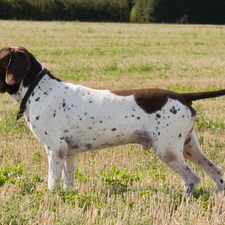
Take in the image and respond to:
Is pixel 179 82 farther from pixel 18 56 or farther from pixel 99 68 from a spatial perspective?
pixel 18 56

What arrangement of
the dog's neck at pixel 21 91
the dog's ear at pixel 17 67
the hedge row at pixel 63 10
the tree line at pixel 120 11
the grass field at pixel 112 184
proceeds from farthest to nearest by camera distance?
the tree line at pixel 120 11 < the hedge row at pixel 63 10 < the dog's neck at pixel 21 91 < the dog's ear at pixel 17 67 < the grass field at pixel 112 184

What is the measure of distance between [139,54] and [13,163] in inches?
709

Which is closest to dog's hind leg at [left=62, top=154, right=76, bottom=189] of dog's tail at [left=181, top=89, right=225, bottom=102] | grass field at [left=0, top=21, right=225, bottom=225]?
grass field at [left=0, top=21, right=225, bottom=225]

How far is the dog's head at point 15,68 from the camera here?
19.9 ft

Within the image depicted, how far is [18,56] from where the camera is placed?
20.0 feet

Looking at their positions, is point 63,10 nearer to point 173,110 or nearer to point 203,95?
point 203,95

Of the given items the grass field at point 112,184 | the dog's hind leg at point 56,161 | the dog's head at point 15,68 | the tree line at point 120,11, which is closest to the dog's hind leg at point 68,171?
the grass field at point 112,184

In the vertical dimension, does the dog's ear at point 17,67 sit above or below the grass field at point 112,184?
above

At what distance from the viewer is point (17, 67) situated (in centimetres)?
608

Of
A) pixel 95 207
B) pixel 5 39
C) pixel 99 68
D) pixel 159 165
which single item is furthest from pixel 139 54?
pixel 95 207

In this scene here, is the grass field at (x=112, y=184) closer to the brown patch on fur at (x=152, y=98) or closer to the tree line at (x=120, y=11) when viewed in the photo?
the brown patch on fur at (x=152, y=98)

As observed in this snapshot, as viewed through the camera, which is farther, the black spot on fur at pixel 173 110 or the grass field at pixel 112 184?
the black spot on fur at pixel 173 110

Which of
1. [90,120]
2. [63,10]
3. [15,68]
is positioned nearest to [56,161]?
[90,120]

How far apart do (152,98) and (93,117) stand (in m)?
0.66
